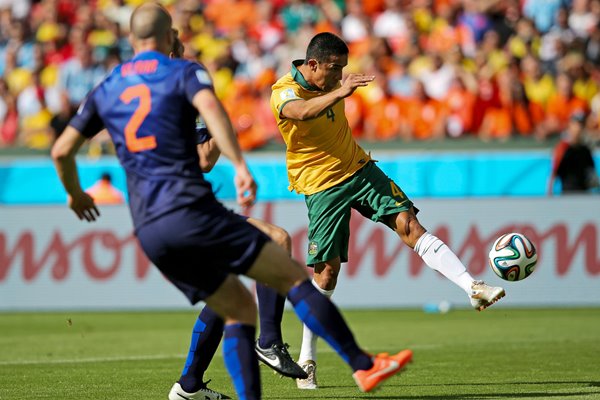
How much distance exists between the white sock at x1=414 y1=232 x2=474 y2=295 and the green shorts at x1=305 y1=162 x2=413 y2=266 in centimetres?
33

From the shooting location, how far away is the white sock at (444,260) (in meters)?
8.98

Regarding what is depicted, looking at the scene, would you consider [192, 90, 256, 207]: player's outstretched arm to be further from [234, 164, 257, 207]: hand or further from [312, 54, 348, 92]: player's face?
[312, 54, 348, 92]: player's face

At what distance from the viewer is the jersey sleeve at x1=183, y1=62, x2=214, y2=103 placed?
5965 mm

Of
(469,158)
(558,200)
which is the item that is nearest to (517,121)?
(469,158)

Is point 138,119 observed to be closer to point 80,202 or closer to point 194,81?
point 194,81

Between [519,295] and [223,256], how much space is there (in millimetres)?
10429

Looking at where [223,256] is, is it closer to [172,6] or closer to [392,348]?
[392,348]

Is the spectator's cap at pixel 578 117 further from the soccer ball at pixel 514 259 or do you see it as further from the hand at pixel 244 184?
the hand at pixel 244 184

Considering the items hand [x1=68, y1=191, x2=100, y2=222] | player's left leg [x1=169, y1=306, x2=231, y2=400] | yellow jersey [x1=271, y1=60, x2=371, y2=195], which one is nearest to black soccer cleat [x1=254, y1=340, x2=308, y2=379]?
player's left leg [x1=169, y1=306, x2=231, y2=400]

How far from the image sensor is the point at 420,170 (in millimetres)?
17625

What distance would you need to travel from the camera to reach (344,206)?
30.5 feet

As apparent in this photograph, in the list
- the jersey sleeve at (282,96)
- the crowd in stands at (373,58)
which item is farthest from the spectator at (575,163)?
the jersey sleeve at (282,96)

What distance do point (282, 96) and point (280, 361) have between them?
195 centimetres

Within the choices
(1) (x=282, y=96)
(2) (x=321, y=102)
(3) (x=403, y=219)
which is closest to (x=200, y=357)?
(2) (x=321, y=102)
